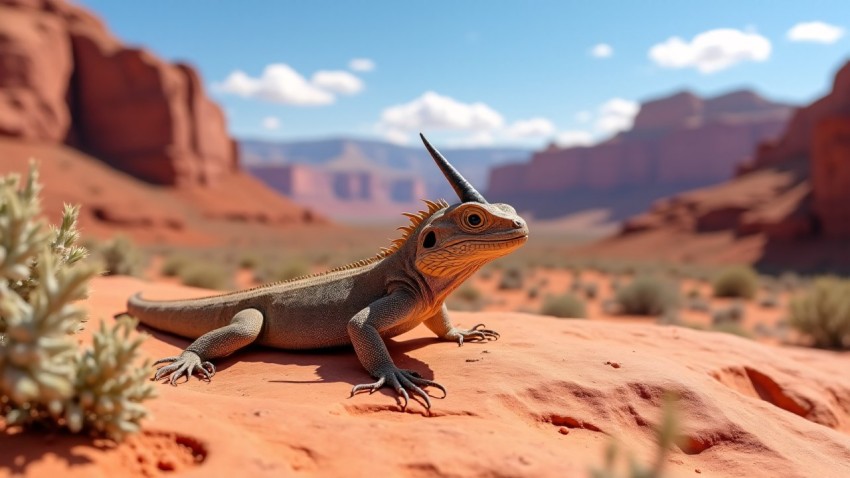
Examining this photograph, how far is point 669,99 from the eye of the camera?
13575 cm

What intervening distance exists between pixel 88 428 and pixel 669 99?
150 meters

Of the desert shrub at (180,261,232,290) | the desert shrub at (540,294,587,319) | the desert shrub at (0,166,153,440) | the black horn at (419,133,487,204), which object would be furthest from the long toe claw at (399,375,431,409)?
the desert shrub at (180,261,232,290)

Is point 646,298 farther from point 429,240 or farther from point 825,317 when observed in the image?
point 429,240

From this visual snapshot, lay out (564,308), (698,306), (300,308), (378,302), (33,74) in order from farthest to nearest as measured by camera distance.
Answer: (33,74) → (698,306) → (564,308) → (300,308) → (378,302)

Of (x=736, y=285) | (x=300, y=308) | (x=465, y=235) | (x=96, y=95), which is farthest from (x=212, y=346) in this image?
(x=96, y=95)

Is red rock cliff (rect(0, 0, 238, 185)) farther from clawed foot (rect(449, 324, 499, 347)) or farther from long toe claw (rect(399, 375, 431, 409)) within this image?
long toe claw (rect(399, 375, 431, 409))

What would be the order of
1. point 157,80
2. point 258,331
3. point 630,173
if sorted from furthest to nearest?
point 630,173, point 157,80, point 258,331

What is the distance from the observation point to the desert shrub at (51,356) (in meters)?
2.20

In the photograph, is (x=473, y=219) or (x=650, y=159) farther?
(x=650, y=159)

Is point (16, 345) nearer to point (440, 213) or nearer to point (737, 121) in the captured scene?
point (440, 213)

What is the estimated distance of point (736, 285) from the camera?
19562 millimetres

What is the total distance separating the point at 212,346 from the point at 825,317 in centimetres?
1219

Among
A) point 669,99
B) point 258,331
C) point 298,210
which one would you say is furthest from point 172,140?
point 669,99

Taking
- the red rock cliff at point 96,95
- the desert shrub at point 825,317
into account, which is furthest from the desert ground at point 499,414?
the red rock cliff at point 96,95
